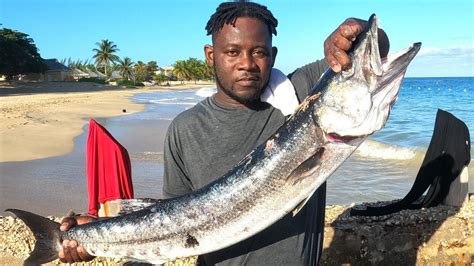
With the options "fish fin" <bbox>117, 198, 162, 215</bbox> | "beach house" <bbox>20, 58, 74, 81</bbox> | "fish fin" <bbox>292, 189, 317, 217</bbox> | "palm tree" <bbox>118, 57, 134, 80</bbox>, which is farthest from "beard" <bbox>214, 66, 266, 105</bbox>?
"palm tree" <bbox>118, 57, 134, 80</bbox>

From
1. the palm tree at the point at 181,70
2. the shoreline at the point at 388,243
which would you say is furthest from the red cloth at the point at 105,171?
the palm tree at the point at 181,70

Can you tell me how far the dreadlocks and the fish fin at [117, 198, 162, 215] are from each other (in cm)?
104

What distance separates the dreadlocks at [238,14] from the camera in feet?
8.34

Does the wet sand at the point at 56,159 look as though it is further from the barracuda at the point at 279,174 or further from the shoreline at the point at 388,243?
the barracuda at the point at 279,174

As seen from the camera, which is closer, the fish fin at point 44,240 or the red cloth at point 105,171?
the fish fin at point 44,240

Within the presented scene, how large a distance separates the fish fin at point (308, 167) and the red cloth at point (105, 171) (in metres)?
2.84

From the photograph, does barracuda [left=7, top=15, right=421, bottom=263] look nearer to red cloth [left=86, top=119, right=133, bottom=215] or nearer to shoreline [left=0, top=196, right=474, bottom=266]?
red cloth [left=86, top=119, right=133, bottom=215]

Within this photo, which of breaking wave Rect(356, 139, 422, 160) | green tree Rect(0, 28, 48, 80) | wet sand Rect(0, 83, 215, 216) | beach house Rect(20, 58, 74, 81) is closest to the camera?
wet sand Rect(0, 83, 215, 216)

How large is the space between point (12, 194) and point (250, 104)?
28.7ft

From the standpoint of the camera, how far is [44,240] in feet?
9.80

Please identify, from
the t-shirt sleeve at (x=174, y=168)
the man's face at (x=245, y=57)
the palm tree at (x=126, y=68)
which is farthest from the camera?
the palm tree at (x=126, y=68)

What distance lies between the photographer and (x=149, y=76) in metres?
120

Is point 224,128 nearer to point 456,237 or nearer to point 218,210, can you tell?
point 218,210

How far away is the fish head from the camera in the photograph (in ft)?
7.00
